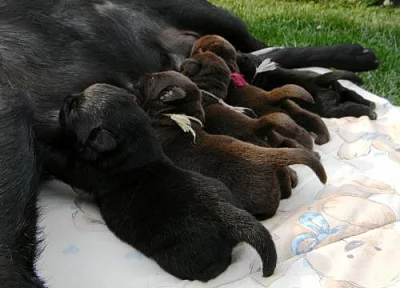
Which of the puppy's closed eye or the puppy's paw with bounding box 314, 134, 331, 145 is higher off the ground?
the puppy's closed eye

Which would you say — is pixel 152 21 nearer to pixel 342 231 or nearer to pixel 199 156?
pixel 199 156

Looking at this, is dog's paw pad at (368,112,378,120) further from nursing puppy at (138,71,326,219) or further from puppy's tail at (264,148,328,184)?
puppy's tail at (264,148,328,184)

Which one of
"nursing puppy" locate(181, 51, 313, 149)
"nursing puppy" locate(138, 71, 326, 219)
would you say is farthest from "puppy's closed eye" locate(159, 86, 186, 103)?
"nursing puppy" locate(181, 51, 313, 149)

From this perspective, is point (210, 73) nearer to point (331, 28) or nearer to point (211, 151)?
point (211, 151)

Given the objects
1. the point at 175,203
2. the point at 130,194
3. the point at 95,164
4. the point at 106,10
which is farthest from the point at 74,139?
the point at 106,10

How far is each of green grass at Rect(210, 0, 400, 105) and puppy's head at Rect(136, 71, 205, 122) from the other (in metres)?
1.29

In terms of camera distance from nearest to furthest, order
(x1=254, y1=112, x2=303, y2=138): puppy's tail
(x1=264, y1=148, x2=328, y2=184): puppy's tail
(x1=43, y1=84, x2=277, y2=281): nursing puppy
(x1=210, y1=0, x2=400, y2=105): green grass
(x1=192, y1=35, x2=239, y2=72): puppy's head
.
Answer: (x1=43, y1=84, x2=277, y2=281): nursing puppy, (x1=264, y1=148, x2=328, y2=184): puppy's tail, (x1=254, y1=112, x2=303, y2=138): puppy's tail, (x1=192, y1=35, x2=239, y2=72): puppy's head, (x1=210, y1=0, x2=400, y2=105): green grass

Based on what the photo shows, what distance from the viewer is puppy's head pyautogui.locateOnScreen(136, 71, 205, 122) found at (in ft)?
7.51

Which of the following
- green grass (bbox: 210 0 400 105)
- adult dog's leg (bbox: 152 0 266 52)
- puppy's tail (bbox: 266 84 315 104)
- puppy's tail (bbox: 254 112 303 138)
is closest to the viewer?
puppy's tail (bbox: 254 112 303 138)

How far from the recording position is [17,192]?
1818 millimetres

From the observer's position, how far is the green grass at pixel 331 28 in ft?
11.9

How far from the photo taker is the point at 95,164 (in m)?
2.06

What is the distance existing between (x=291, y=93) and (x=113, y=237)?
0.85 m

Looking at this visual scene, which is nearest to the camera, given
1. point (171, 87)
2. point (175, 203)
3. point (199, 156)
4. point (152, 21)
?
point (175, 203)
